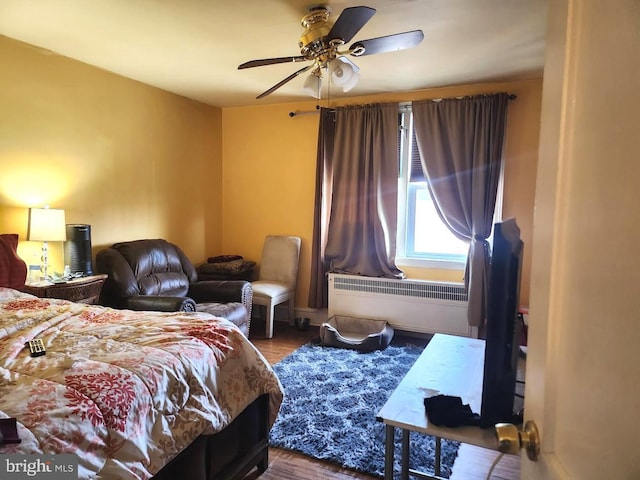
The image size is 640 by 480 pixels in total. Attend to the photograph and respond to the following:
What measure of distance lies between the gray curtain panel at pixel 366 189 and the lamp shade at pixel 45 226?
8.23 ft

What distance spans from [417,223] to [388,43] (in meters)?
2.37

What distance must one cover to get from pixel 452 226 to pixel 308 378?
197 centimetres

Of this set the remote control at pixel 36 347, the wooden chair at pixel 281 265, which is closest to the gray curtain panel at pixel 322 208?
the wooden chair at pixel 281 265

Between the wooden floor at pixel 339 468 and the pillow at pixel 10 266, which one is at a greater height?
the pillow at pixel 10 266

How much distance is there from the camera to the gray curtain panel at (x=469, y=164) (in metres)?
3.78

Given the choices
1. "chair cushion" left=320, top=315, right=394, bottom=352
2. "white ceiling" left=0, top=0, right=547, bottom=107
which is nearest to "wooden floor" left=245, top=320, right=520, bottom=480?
"chair cushion" left=320, top=315, right=394, bottom=352

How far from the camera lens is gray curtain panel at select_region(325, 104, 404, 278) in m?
4.23

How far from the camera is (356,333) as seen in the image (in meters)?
4.29

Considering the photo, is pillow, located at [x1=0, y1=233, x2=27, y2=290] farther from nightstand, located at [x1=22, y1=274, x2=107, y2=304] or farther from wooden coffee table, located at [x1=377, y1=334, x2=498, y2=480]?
wooden coffee table, located at [x1=377, y1=334, x2=498, y2=480]

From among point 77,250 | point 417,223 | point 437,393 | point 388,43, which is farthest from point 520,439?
point 417,223

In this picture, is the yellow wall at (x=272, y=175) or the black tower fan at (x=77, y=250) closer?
the black tower fan at (x=77, y=250)

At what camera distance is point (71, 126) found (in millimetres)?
3387

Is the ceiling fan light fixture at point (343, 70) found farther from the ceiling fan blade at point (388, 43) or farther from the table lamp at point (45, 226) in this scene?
the table lamp at point (45, 226)

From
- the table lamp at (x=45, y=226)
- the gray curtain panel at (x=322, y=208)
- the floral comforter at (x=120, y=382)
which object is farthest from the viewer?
the gray curtain panel at (x=322, y=208)
